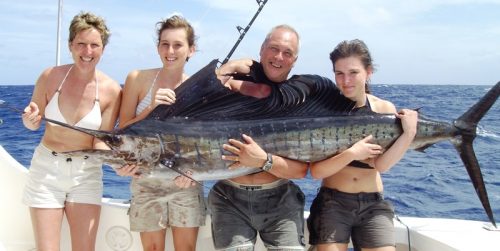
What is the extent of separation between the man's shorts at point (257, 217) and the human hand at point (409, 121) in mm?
623

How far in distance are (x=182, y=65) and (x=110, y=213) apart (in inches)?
37.9

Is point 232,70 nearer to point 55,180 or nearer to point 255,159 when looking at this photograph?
point 255,159

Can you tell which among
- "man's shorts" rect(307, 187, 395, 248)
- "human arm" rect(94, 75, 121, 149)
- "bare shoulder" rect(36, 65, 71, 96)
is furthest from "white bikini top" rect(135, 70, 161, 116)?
"man's shorts" rect(307, 187, 395, 248)

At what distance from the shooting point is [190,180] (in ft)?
7.41

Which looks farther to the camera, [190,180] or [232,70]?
[232,70]

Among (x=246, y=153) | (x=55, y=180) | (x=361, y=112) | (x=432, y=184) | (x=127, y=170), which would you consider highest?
(x=361, y=112)

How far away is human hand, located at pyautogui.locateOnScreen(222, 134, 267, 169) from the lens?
2.19 m

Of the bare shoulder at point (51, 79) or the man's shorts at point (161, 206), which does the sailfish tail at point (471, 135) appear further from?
the bare shoulder at point (51, 79)

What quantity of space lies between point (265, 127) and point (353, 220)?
2.07ft

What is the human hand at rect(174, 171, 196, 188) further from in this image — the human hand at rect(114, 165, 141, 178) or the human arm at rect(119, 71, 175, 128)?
the human arm at rect(119, 71, 175, 128)

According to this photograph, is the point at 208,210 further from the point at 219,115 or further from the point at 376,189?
the point at 376,189

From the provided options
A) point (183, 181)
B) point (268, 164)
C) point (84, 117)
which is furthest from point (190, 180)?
point (84, 117)

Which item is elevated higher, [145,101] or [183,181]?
[145,101]

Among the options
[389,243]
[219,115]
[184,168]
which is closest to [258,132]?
[219,115]
